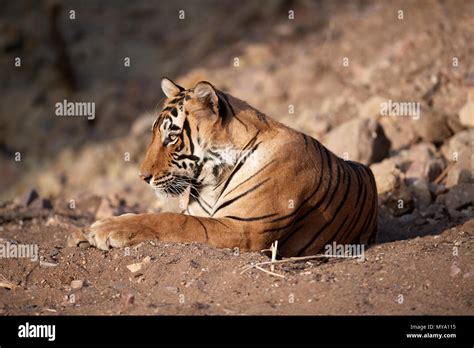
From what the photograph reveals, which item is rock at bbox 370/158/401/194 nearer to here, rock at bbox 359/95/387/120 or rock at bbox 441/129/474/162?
rock at bbox 441/129/474/162

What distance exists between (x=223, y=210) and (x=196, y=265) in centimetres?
63

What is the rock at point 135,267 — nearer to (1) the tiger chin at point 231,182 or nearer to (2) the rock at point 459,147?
(1) the tiger chin at point 231,182

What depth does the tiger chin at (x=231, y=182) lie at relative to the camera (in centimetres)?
550

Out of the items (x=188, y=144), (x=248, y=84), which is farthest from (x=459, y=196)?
(x=248, y=84)

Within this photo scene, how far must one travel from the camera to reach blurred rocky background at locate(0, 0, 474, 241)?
848 centimetres

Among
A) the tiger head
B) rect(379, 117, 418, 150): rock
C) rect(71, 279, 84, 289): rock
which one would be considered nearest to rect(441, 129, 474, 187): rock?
rect(379, 117, 418, 150): rock

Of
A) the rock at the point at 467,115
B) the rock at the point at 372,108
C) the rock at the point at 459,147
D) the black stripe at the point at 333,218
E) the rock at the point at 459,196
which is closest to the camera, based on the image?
the black stripe at the point at 333,218

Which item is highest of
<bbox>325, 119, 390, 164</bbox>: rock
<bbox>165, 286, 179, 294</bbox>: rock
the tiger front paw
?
<bbox>325, 119, 390, 164</bbox>: rock

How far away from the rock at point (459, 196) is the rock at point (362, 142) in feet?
3.94

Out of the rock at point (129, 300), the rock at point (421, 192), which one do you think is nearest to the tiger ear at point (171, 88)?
the rock at point (129, 300)

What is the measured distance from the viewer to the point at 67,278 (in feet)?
17.6

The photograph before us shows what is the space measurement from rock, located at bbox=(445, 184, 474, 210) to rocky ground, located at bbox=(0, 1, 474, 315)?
16 mm
